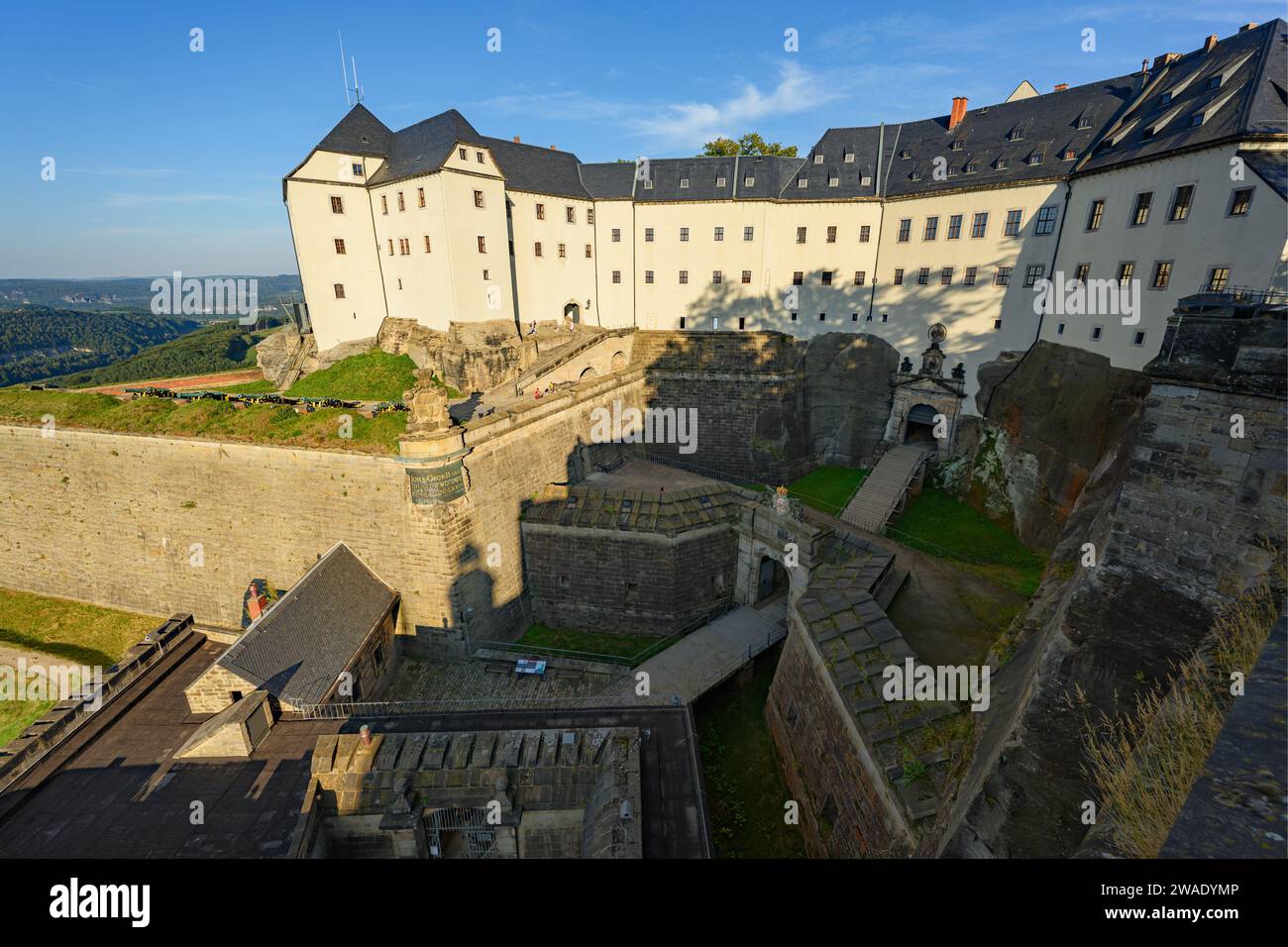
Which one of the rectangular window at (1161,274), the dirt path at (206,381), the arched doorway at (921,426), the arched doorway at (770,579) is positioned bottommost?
the arched doorway at (770,579)

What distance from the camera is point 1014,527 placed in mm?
25828

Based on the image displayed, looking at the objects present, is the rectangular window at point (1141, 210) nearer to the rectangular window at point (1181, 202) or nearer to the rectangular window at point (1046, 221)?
the rectangular window at point (1181, 202)

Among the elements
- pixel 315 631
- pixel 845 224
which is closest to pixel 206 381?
pixel 315 631

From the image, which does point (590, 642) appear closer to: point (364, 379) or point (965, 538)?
point (965, 538)

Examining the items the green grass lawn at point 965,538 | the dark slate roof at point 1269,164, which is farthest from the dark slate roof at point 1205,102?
the green grass lawn at point 965,538

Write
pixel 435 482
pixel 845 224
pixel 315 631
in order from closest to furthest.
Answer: pixel 315 631 → pixel 435 482 → pixel 845 224

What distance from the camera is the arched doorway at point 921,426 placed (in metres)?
32.0

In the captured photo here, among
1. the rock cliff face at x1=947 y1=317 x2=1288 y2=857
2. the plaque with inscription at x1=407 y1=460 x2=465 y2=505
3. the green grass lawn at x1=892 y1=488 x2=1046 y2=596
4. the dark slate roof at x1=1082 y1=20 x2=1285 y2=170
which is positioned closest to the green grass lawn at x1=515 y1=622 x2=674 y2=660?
the plaque with inscription at x1=407 y1=460 x2=465 y2=505

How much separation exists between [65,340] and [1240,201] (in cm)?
20247

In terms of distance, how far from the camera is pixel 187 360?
71.9 meters

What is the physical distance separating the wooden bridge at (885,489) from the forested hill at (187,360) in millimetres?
63871
